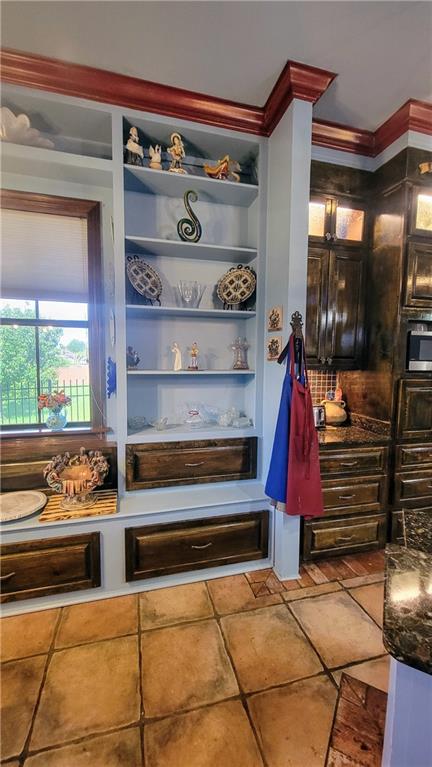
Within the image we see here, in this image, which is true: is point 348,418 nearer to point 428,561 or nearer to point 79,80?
point 428,561

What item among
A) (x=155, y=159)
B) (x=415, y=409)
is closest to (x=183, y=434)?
(x=415, y=409)

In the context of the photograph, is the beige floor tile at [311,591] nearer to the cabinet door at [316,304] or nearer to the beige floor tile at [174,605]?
the beige floor tile at [174,605]

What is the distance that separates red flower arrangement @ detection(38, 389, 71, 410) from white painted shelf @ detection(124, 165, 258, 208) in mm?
1508

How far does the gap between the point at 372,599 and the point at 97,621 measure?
158 centimetres

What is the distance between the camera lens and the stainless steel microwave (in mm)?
A: 2275

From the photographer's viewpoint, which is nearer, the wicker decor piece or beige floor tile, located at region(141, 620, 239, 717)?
beige floor tile, located at region(141, 620, 239, 717)

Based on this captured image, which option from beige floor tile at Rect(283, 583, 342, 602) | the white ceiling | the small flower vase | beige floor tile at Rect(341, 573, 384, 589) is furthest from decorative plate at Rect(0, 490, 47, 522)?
the white ceiling

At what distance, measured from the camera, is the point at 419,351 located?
7.50 feet

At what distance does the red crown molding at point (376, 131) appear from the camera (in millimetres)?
2090

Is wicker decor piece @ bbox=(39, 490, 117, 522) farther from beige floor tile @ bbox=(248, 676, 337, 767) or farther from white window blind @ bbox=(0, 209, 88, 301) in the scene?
white window blind @ bbox=(0, 209, 88, 301)

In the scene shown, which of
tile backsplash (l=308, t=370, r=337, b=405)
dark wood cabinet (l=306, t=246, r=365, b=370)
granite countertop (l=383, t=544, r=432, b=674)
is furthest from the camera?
tile backsplash (l=308, t=370, r=337, b=405)

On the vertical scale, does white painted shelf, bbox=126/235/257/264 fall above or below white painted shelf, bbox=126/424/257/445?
above

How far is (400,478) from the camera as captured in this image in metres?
2.34

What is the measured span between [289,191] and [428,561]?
1.92 meters
